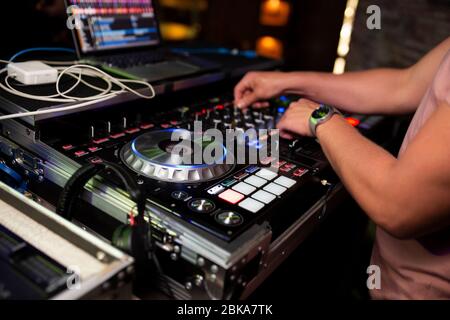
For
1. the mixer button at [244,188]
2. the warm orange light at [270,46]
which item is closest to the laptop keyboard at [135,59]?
the mixer button at [244,188]

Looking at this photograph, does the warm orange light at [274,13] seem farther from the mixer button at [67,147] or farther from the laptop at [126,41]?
the mixer button at [67,147]

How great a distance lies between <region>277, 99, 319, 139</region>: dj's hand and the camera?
94 cm

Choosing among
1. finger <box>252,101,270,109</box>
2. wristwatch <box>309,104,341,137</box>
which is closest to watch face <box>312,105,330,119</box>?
wristwatch <box>309,104,341,137</box>

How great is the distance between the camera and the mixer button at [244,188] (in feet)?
2.35

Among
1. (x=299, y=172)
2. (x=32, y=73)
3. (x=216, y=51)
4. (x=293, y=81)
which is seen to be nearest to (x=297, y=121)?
(x=299, y=172)

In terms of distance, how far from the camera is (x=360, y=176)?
28.6 inches

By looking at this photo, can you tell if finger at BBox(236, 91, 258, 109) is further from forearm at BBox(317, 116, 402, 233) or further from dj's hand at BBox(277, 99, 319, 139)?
forearm at BBox(317, 116, 402, 233)

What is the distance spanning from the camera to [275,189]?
740mm

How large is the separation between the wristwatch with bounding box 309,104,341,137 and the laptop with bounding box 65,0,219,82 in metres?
0.43

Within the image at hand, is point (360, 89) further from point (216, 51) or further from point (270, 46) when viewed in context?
point (270, 46)

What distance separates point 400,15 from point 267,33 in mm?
1338
